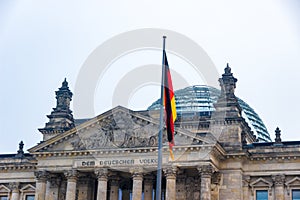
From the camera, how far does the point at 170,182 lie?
5369cm

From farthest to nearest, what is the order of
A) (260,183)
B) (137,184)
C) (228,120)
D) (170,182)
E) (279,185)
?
(228,120), (260,183), (279,185), (137,184), (170,182)

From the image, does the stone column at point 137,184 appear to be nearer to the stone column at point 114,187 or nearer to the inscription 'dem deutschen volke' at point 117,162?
the inscription 'dem deutschen volke' at point 117,162

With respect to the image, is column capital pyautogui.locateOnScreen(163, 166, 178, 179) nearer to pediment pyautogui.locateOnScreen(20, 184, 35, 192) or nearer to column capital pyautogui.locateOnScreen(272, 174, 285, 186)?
column capital pyautogui.locateOnScreen(272, 174, 285, 186)

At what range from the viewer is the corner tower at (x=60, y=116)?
64.4 metres

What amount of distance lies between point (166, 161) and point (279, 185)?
11.1m

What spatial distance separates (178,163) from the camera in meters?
54.2

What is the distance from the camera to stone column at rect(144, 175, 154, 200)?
189 feet

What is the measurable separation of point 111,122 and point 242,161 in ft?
42.7

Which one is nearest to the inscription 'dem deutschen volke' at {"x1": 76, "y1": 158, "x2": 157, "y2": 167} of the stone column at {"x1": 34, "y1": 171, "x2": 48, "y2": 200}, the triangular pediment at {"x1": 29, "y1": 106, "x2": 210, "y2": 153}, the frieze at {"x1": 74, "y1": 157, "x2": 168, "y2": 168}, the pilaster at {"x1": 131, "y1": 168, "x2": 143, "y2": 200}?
the frieze at {"x1": 74, "y1": 157, "x2": 168, "y2": 168}

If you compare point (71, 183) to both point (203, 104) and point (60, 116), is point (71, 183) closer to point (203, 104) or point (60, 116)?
point (60, 116)

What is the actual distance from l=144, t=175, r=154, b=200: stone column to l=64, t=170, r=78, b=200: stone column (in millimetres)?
6674

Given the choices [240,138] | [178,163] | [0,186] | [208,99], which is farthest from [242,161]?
[0,186]

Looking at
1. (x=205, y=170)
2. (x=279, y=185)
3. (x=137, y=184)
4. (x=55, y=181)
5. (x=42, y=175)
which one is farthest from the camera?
(x=55, y=181)

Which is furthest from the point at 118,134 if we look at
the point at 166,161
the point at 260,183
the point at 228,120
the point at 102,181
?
the point at 260,183
